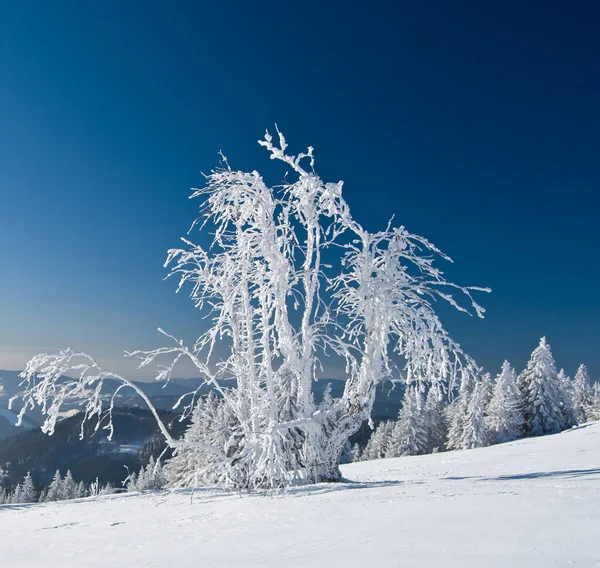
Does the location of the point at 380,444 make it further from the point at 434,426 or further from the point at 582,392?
the point at 582,392

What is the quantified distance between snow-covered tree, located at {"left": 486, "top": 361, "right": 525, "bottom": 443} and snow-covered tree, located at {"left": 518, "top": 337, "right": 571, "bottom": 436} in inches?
38.3

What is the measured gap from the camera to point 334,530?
6.24 m

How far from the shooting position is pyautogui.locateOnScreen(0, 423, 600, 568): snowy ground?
485cm

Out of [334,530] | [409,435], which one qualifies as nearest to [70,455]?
[409,435]

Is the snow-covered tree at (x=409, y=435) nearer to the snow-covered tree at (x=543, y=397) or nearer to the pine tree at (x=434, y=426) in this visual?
the pine tree at (x=434, y=426)

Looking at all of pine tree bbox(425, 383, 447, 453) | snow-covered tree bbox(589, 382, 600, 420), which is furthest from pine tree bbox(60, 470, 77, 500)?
snow-covered tree bbox(589, 382, 600, 420)

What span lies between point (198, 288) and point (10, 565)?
8.00 meters

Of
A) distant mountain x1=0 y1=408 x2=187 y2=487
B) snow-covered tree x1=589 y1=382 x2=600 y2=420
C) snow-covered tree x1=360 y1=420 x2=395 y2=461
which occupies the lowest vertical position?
snow-covered tree x1=360 y1=420 x2=395 y2=461

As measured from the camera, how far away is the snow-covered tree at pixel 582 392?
5797cm

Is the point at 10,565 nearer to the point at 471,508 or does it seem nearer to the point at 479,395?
the point at 471,508

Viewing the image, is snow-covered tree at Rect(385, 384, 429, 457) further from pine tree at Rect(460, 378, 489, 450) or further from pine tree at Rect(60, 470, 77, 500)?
pine tree at Rect(60, 470, 77, 500)

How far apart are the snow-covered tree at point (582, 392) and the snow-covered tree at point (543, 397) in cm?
1993

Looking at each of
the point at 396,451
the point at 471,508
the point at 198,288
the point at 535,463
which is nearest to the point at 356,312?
the point at 198,288

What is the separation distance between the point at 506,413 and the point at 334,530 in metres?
40.7
